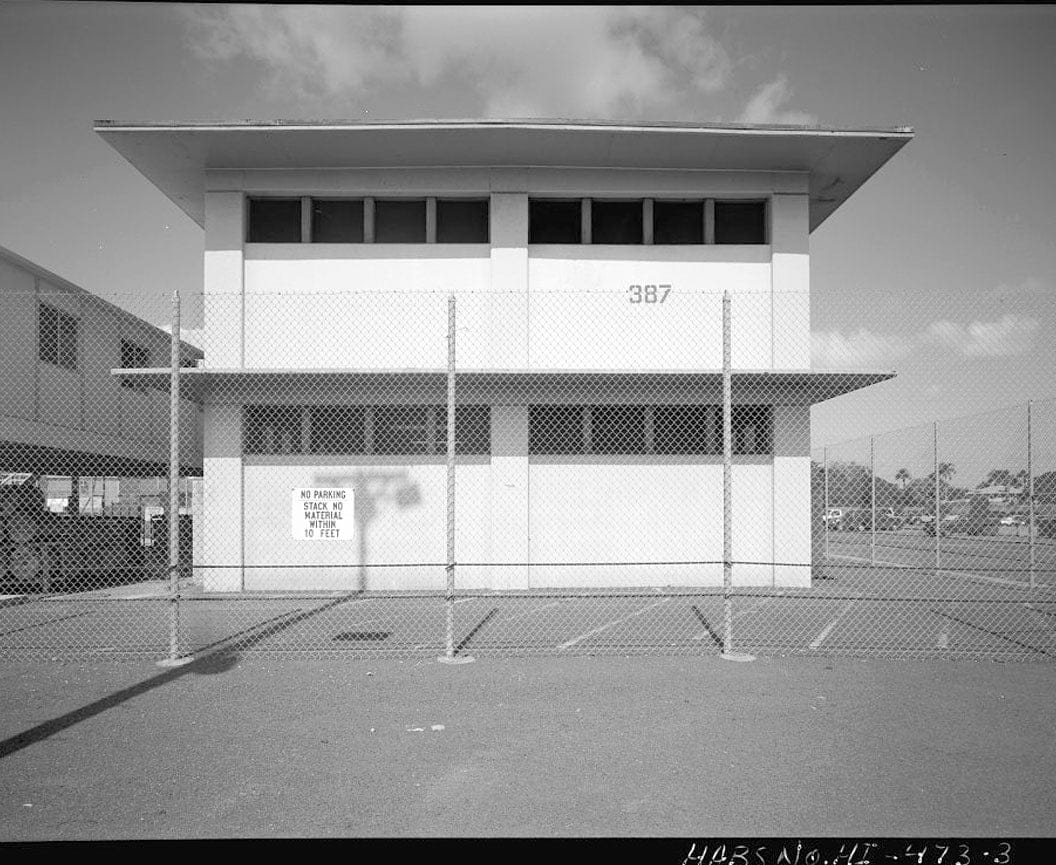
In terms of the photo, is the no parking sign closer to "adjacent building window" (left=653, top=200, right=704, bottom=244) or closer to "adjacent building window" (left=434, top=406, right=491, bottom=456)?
"adjacent building window" (left=434, top=406, right=491, bottom=456)

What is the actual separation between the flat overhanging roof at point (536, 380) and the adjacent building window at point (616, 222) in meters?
2.72

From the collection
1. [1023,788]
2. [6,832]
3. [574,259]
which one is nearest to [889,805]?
[1023,788]

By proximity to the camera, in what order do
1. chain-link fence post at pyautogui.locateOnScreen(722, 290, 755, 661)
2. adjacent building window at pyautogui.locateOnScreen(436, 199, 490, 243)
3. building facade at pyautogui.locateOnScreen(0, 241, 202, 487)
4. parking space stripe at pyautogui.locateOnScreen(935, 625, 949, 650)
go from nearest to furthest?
chain-link fence post at pyautogui.locateOnScreen(722, 290, 755, 661) → parking space stripe at pyautogui.locateOnScreen(935, 625, 949, 650) → adjacent building window at pyautogui.locateOnScreen(436, 199, 490, 243) → building facade at pyautogui.locateOnScreen(0, 241, 202, 487)

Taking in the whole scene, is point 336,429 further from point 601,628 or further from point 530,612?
point 601,628

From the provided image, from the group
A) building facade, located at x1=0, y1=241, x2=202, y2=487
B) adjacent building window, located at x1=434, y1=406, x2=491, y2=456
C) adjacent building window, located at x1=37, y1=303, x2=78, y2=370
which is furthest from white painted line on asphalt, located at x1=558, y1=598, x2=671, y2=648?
adjacent building window, located at x1=37, y1=303, x2=78, y2=370

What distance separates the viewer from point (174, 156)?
44.7ft

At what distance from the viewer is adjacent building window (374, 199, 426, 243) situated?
14.4 meters

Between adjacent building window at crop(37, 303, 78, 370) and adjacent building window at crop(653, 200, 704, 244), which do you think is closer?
adjacent building window at crop(653, 200, 704, 244)

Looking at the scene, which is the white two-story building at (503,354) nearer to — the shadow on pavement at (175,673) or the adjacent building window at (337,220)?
the adjacent building window at (337,220)

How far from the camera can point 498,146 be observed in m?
13.3

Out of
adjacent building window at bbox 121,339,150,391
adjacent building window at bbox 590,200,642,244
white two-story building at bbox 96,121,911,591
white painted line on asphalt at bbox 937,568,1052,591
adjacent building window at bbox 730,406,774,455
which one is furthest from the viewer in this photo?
adjacent building window at bbox 121,339,150,391

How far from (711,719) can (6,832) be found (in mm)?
4400

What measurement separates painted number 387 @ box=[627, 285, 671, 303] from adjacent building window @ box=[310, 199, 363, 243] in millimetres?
5097

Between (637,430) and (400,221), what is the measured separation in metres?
5.83
